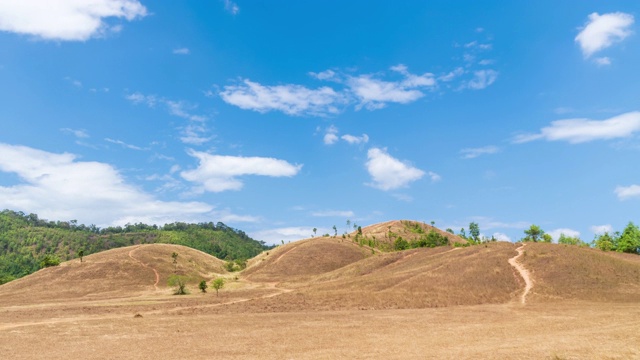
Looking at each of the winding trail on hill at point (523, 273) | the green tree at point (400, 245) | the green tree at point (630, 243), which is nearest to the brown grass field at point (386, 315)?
the winding trail on hill at point (523, 273)

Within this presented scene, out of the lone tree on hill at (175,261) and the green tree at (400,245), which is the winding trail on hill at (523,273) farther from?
the lone tree on hill at (175,261)

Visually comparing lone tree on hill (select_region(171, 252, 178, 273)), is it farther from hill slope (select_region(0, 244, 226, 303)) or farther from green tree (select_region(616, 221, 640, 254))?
green tree (select_region(616, 221, 640, 254))

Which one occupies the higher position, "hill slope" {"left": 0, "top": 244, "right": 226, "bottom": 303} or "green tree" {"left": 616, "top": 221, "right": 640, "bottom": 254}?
"green tree" {"left": 616, "top": 221, "right": 640, "bottom": 254}

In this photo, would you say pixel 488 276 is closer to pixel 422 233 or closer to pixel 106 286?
pixel 106 286

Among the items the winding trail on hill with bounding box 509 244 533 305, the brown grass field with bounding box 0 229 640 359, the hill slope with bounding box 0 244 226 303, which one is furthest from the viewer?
the hill slope with bounding box 0 244 226 303

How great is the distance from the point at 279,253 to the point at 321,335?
391ft

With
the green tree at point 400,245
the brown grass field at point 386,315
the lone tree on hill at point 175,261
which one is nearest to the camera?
the brown grass field at point 386,315

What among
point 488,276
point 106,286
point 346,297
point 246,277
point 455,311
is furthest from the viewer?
point 246,277

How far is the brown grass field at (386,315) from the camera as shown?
32.5 m

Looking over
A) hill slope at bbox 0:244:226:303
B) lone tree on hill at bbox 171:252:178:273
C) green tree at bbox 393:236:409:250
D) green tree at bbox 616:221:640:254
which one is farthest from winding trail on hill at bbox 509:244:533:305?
lone tree on hill at bbox 171:252:178:273

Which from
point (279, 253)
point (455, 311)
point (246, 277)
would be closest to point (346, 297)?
point (455, 311)

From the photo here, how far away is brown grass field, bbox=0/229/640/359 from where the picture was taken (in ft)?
107

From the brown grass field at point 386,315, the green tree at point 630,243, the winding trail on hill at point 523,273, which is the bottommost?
the brown grass field at point 386,315

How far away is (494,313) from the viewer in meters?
52.0
